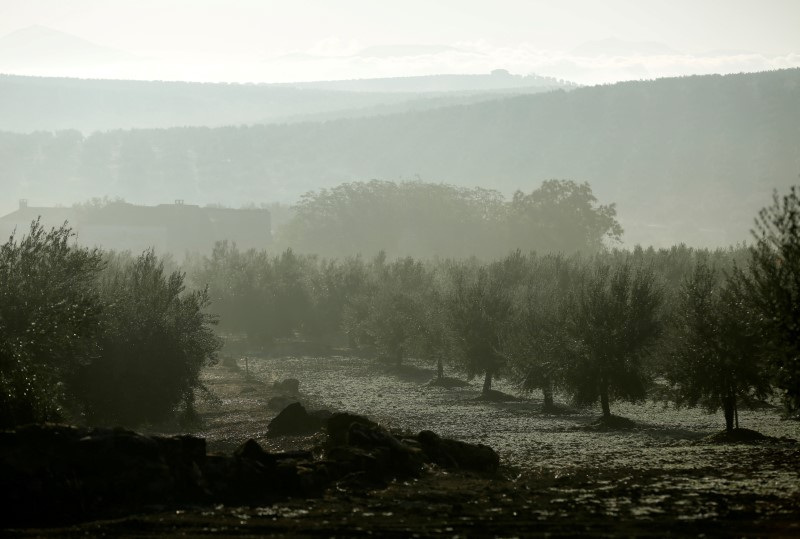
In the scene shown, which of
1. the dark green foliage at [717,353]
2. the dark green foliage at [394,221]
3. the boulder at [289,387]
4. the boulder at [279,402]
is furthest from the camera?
the dark green foliage at [394,221]

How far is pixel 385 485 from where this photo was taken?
25.9m

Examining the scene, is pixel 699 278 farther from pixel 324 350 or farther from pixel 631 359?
pixel 324 350

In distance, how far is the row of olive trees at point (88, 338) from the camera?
29703mm

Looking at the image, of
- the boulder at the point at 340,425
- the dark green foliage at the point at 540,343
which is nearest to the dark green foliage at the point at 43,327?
the boulder at the point at 340,425

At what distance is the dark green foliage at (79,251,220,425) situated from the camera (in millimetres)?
37000

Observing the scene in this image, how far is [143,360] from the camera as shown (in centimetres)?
3784

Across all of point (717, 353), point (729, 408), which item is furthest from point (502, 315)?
point (717, 353)

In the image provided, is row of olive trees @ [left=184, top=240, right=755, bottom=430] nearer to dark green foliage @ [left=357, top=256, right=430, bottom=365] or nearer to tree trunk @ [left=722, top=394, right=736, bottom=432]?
dark green foliage @ [left=357, top=256, right=430, bottom=365]

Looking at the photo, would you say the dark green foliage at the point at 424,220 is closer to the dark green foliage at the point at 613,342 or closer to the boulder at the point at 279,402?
the boulder at the point at 279,402

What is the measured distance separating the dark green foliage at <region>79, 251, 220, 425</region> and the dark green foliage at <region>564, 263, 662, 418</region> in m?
14.8

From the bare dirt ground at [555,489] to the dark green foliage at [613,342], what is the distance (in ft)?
5.21

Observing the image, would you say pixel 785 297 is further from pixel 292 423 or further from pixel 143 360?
pixel 143 360

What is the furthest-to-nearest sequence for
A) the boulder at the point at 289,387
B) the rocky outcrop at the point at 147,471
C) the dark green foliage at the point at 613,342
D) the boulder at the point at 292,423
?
the boulder at the point at 289,387 → the dark green foliage at the point at 613,342 → the boulder at the point at 292,423 → the rocky outcrop at the point at 147,471

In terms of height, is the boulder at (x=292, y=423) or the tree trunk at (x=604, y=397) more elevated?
the tree trunk at (x=604, y=397)
